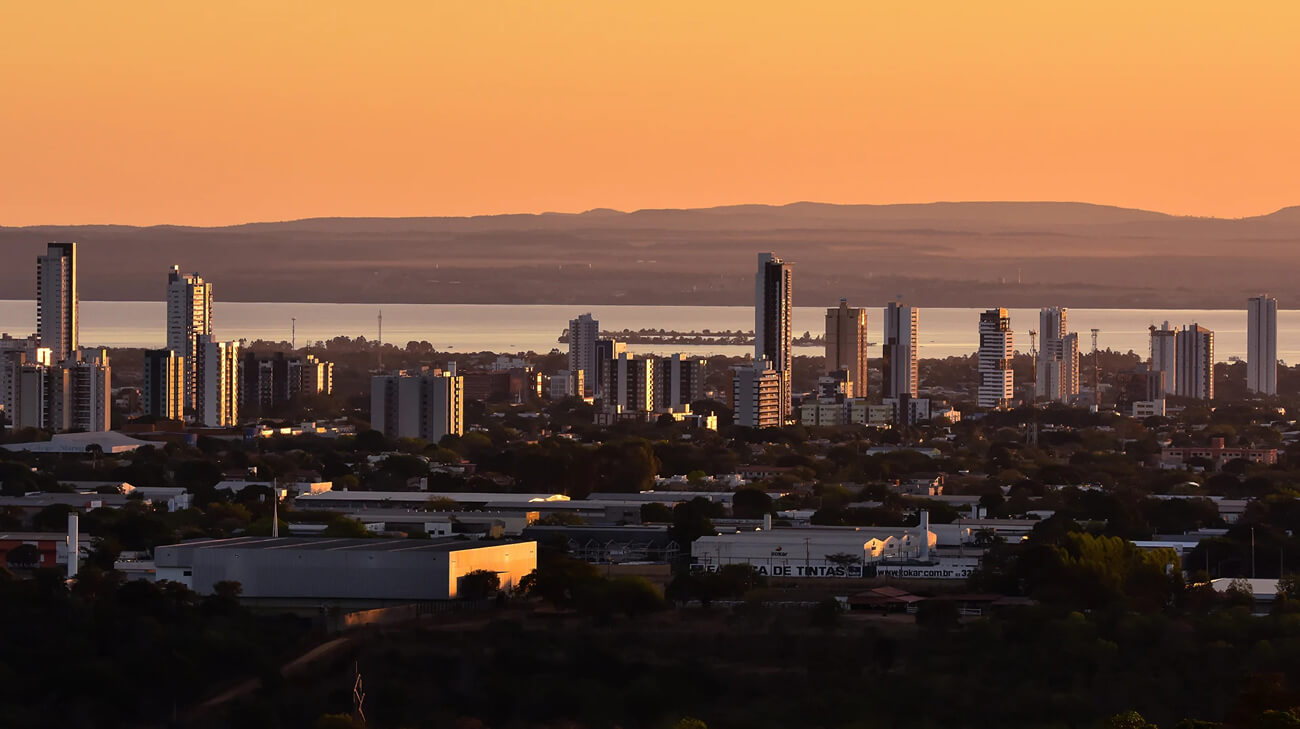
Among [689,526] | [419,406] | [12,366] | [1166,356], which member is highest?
[1166,356]

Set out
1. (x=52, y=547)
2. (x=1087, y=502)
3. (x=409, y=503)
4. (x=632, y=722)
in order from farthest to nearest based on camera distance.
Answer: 1. (x=409, y=503)
2. (x=1087, y=502)
3. (x=52, y=547)
4. (x=632, y=722)

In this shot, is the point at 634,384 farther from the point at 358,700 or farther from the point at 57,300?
the point at 358,700

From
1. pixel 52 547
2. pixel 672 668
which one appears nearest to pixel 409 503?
pixel 52 547

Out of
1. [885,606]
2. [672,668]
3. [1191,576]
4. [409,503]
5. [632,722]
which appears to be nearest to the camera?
[632,722]

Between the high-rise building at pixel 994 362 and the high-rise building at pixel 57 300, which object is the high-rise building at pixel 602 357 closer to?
the high-rise building at pixel 994 362

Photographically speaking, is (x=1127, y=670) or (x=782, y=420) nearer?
(x=1127, y=670)

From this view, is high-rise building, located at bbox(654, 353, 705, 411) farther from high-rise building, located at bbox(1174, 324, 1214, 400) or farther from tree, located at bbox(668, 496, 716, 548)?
tree, located at bbox(668, 496, 716, 548)

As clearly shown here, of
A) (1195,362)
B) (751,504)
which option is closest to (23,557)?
(751,504)

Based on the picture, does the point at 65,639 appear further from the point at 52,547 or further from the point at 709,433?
the point at 709,433
